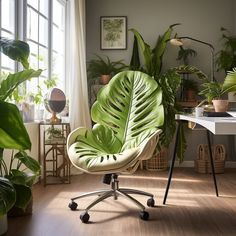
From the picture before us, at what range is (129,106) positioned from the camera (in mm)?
3004

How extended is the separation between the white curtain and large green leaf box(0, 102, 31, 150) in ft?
8.93

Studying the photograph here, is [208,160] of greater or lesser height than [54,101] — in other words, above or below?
below

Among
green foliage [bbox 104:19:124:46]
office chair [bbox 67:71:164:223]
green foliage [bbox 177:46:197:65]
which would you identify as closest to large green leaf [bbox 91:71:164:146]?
office chair [bbox 67:71:164:223]

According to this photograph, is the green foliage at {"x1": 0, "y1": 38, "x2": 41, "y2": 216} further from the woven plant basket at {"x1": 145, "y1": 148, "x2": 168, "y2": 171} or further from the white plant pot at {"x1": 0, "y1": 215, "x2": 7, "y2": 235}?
the woven plant basket at {"x1": 145, "y1": 148, "x2": 168, "y2": 171}

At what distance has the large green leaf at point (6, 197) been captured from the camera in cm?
164

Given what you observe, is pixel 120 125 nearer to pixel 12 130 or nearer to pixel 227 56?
pixel 12 130

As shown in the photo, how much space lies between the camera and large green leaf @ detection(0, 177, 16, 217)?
Result: 1.64m

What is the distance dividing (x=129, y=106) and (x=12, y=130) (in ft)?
5.65

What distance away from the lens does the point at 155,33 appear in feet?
16.3

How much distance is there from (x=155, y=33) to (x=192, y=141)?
1.61 m

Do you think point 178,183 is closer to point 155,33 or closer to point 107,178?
point 107,178

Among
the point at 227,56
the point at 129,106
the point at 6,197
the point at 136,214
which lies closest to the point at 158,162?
the point at 227,56

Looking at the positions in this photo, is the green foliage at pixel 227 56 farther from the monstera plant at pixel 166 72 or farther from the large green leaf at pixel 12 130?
the large green leaf at pixel 12 130

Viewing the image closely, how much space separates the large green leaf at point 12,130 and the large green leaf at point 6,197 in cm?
39
